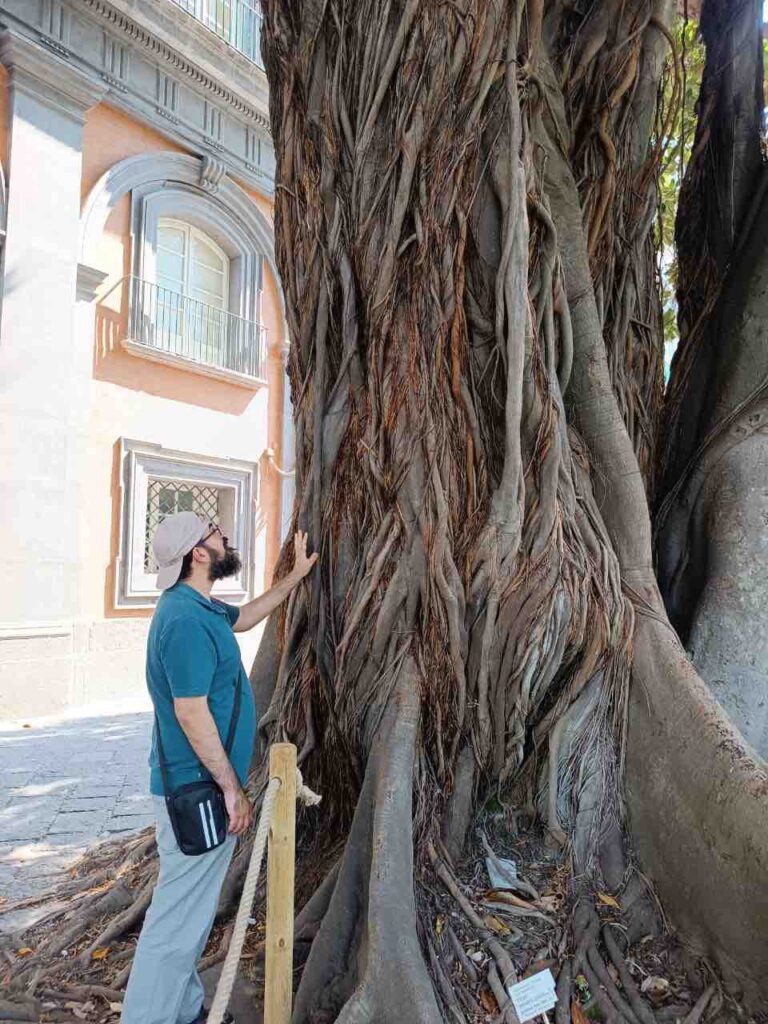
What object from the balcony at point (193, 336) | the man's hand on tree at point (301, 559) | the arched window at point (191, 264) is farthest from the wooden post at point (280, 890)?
the arched window at point (191, 264)

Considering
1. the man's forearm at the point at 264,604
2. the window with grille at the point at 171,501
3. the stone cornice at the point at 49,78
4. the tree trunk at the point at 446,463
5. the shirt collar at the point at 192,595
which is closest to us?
the shirt collar at the point at 192,595

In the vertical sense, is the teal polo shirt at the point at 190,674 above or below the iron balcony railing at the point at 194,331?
below

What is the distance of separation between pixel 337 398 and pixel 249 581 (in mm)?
8140

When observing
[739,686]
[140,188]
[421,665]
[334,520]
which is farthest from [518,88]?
[140,188]

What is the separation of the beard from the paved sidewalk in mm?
2129

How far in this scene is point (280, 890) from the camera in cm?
201

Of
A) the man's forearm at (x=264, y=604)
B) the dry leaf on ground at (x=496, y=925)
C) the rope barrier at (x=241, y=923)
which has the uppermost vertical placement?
the man's forearm at (x=264, y=604)

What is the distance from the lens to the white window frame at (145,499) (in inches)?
352

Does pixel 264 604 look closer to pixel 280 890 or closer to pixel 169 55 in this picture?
pixel 280 890

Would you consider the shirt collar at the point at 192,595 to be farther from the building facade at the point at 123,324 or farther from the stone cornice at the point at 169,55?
the stone cornice at the point at 169,55

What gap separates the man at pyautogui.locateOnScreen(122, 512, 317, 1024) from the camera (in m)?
2.23

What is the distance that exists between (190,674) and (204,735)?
0.56ft

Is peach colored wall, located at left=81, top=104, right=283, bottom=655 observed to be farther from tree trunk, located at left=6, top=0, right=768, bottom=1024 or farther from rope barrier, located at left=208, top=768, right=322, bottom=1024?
rope barrier, located at left=208, top=768, right=322, bottom=1024

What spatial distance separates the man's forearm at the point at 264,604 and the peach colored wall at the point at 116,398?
20.6 feet
